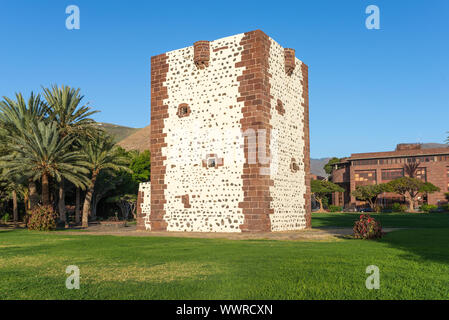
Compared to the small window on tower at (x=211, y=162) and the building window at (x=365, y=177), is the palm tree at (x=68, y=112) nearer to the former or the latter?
the small window on tower at (x=211, y=162)

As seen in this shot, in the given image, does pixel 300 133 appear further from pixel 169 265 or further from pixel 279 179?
pixel 169 265

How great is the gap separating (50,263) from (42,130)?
58.3ft

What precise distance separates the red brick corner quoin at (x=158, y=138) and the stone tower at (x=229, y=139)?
0.05 metres

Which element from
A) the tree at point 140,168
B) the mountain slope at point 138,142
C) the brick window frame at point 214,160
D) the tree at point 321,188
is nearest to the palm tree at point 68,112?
the brick window frame at point 214,160

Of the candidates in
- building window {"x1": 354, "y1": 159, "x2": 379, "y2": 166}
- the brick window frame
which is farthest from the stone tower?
building window {"x1": 354, "y1": 159, "x2": 379, "y2": 166}

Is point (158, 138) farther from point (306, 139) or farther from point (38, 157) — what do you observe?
point (38, 157)

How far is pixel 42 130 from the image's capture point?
23.9 meters

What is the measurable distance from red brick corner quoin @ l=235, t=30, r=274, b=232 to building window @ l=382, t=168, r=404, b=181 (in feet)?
201

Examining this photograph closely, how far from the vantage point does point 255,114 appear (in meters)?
17.7

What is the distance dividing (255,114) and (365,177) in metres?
63.3

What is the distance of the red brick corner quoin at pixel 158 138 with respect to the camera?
20436mm

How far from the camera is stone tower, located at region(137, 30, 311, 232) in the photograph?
17812mm

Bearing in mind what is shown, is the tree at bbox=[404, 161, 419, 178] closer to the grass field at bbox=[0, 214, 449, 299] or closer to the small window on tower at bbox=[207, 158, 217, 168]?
the small window on tower at bbox=[207, 158, 217, 168]
